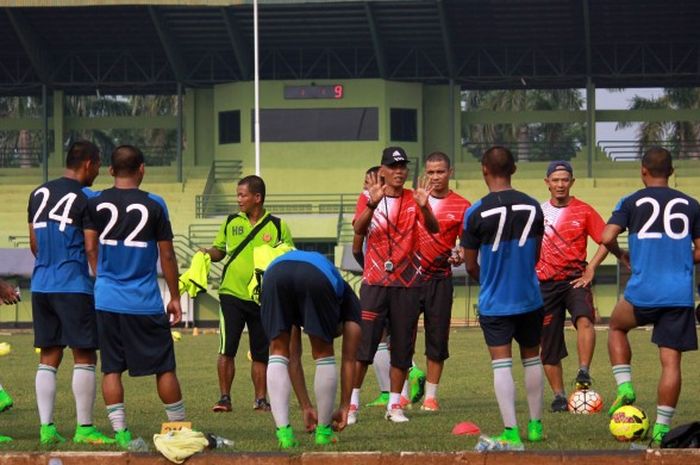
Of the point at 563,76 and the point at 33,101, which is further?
the point at 33,101

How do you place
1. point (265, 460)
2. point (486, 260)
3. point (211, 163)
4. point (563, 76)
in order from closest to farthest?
point (265, 460) → point (486, 260) → point (563, 76) → point (211, 163)

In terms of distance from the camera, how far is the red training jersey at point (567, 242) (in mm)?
14297

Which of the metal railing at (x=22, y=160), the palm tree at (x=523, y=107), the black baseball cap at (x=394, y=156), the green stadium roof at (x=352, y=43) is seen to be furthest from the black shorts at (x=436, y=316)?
the palm tree at (x=523, y=107)

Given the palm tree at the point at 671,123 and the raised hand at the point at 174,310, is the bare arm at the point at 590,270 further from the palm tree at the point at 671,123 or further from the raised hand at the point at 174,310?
the palm tree at the point at 671,123

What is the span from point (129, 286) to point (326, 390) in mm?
1541

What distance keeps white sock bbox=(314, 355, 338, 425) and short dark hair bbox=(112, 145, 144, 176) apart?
191 centimetres

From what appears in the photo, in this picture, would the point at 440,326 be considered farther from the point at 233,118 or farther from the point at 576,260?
the point at 233,118

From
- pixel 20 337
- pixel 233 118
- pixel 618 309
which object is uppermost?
pixel 233 118

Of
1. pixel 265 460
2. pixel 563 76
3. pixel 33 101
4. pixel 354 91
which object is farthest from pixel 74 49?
pixel 265 460

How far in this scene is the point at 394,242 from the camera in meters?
13.2

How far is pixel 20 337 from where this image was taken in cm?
3559

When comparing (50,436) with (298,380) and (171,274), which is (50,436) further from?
(298,380)

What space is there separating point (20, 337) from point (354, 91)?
1954 centimetres

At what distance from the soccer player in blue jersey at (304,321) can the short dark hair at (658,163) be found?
2.33 meters
